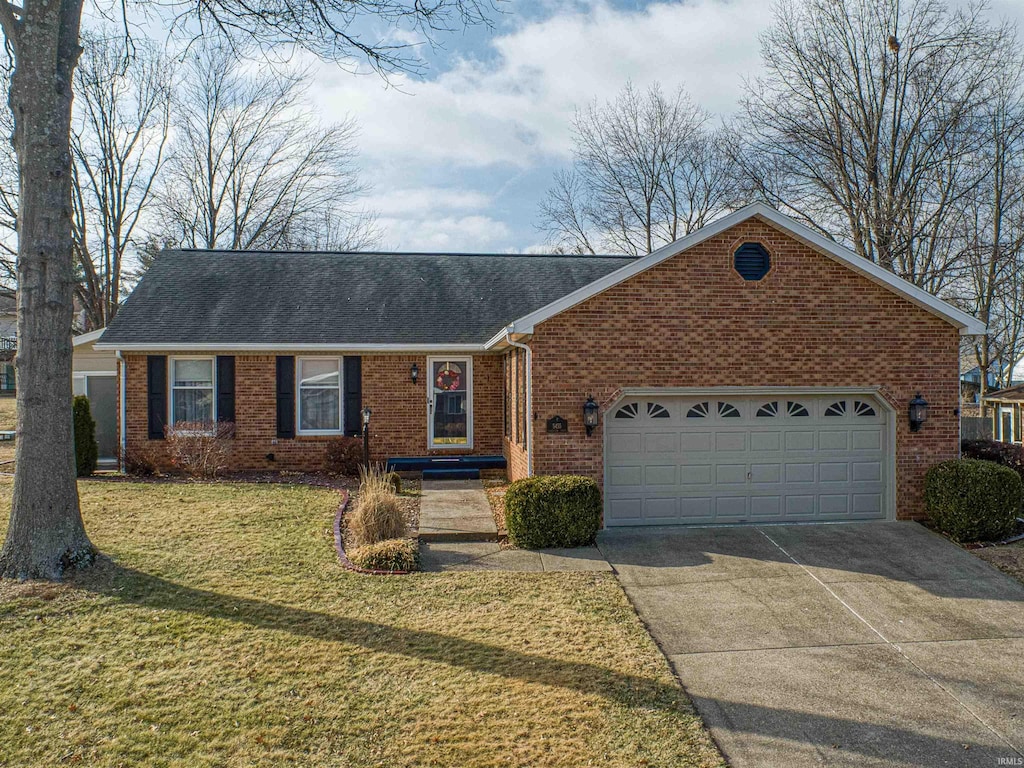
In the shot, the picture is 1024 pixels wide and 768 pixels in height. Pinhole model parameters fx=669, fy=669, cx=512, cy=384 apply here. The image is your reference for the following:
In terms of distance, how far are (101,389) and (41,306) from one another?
9375 millimetres

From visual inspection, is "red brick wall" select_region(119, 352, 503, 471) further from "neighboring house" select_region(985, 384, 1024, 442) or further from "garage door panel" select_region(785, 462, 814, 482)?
"neighboring house" select_region(985, 384, 1024, 442)

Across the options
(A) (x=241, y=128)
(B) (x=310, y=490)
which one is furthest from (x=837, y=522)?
(A) (x=241, y=128)

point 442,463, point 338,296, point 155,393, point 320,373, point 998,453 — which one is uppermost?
point 338,296

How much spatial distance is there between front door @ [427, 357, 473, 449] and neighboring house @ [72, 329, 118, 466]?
24.0 feet

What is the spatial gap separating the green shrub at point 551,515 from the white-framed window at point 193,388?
814 cm

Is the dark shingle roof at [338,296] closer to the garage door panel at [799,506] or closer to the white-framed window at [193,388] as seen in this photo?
the white-framed window at [193,388]

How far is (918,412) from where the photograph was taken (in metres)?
9.78

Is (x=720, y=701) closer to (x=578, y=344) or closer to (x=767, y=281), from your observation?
(x=578, y=344)

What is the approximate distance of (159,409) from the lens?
13.5 metres

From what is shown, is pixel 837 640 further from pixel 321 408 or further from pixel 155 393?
pixel 155 393

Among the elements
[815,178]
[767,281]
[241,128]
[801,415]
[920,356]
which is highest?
[241,128]

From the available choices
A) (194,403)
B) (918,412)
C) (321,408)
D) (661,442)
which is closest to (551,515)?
(661,442)

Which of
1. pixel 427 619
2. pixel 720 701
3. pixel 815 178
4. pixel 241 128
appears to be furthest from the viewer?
pixel 241 128

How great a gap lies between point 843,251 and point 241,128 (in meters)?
25.1
